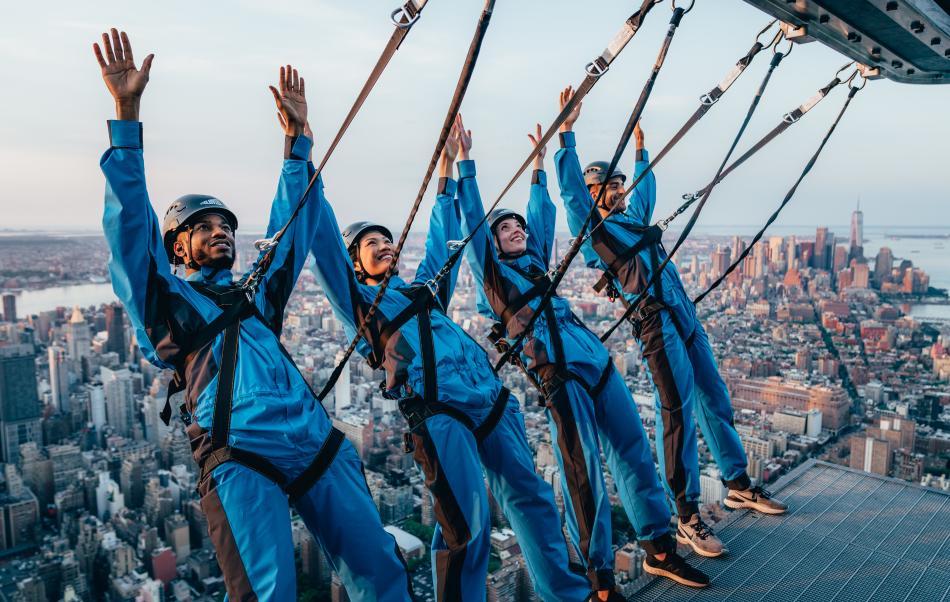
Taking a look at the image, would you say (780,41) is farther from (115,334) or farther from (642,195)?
(115,334)

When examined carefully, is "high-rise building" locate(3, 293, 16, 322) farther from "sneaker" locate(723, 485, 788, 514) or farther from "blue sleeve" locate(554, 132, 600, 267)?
"sneaker" locate(723, 485, 788, 514)

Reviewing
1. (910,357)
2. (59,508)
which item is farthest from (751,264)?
(59,508)

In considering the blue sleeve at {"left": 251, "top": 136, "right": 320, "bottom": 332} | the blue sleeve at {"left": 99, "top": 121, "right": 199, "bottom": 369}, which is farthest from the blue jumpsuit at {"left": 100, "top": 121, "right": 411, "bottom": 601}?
the blue sleeve at {"left": 251, "top": 136, "right": 320, "bottom": 332}

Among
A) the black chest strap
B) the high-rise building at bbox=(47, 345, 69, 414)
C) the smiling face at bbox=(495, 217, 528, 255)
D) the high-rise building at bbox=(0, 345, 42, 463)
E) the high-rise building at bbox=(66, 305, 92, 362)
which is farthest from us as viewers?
the high-rise building at bbox=(66, 305, 92, 362)

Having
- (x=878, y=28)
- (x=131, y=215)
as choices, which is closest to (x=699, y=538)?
(x=878, y=28)

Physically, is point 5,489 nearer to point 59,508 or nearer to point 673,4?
point 59,508

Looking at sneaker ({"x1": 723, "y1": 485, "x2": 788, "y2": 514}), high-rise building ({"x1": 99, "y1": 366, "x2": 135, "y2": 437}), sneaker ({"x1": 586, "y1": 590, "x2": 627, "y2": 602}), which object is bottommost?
high-rise building ({"x1": 99, "y1": 366, "x2": 135, "y2": 437})
